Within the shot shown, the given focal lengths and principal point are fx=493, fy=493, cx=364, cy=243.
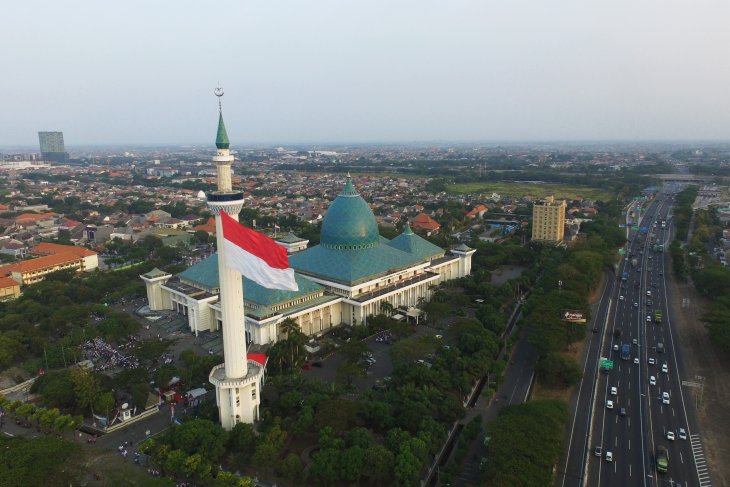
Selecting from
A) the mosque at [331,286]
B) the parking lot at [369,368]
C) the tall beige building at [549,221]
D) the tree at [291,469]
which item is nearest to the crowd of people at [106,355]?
the mosque at [331,286]

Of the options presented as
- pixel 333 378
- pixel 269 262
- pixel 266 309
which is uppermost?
pixel 269 262

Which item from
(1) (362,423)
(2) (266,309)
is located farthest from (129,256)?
(1) (362,423)

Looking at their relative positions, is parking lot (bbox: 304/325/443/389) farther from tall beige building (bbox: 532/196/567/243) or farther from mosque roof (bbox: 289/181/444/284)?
tall beige building (bbox: 532/196/567/243)

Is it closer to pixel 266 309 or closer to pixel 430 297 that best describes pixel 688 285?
pixel 430 297

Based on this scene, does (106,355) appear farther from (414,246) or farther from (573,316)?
(573,316)

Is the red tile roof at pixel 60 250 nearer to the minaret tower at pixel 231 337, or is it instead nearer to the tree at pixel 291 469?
the minaret tower at pixel 231 337

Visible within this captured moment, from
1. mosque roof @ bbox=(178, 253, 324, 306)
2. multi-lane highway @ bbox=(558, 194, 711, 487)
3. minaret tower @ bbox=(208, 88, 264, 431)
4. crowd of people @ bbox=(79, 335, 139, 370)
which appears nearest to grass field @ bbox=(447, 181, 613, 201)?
multi-lane highway @ bbox=(558, 194, 711, 487)
